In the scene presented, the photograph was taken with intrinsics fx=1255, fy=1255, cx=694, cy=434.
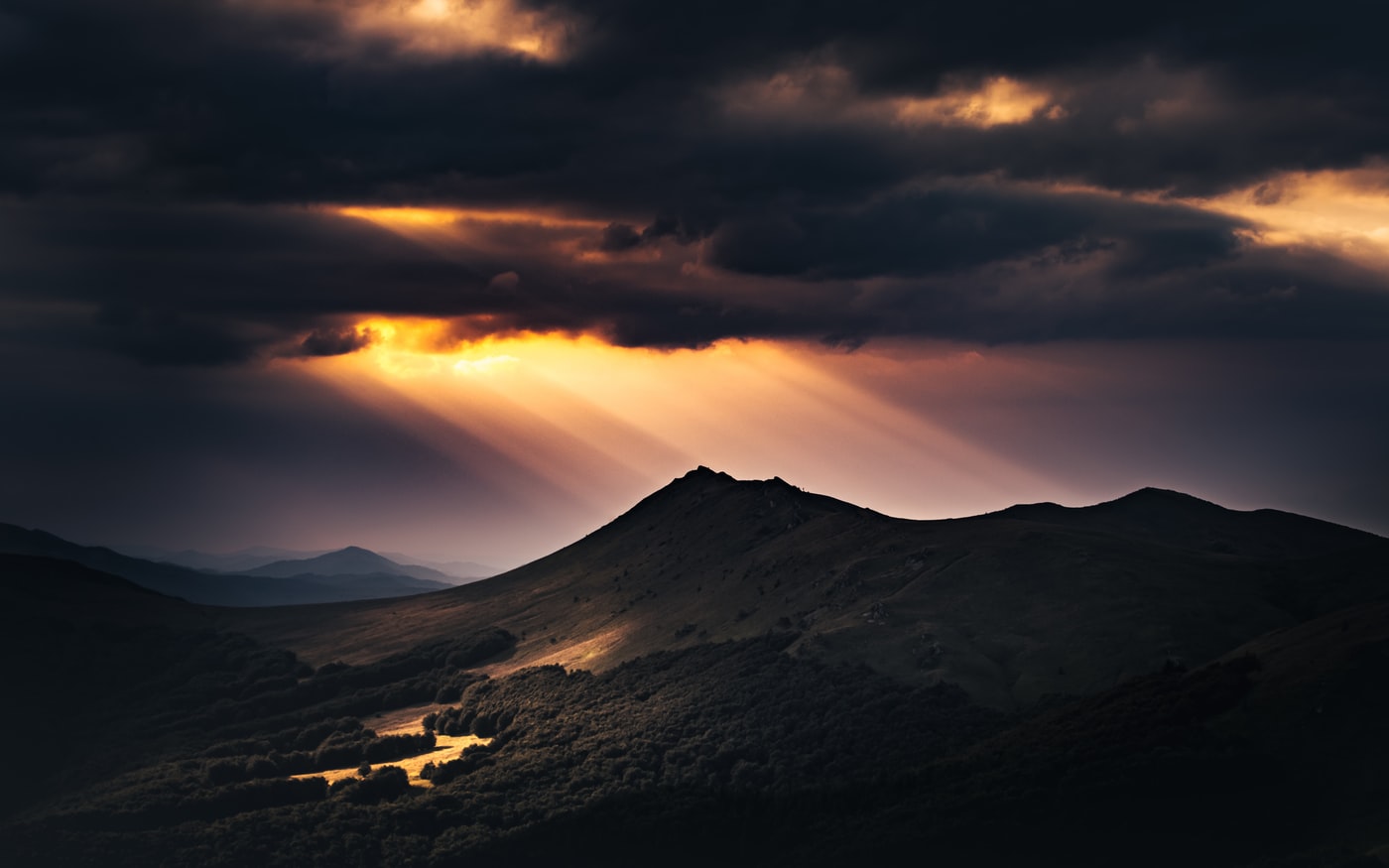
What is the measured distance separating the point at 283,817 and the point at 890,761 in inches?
3705

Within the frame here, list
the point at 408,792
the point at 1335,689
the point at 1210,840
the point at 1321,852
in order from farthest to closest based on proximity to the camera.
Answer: the point at 408,792
the point at 1335,689
the point at 1210,840
the point at 1321,852

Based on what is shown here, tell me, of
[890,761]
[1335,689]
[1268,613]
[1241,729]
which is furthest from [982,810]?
[1268,613]

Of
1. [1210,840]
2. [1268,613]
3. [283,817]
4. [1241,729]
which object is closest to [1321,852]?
[1210,840]

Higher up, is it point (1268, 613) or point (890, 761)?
point (1268, 613)

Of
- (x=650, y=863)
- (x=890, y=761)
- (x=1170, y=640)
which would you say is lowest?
(x=650, y=863)

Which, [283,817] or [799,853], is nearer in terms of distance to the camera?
[799,853]

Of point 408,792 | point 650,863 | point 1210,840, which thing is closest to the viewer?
point 1210,840

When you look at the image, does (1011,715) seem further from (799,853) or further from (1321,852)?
(1321,852)

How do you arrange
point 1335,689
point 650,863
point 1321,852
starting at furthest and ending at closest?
point 650,863 → point 1335,689 → point 1321,852

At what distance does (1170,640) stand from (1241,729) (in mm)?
32152

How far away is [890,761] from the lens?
171 metres

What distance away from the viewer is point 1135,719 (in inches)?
6191

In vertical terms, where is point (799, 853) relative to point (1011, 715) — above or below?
below

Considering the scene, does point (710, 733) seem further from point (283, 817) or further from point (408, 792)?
point (283, 817)
